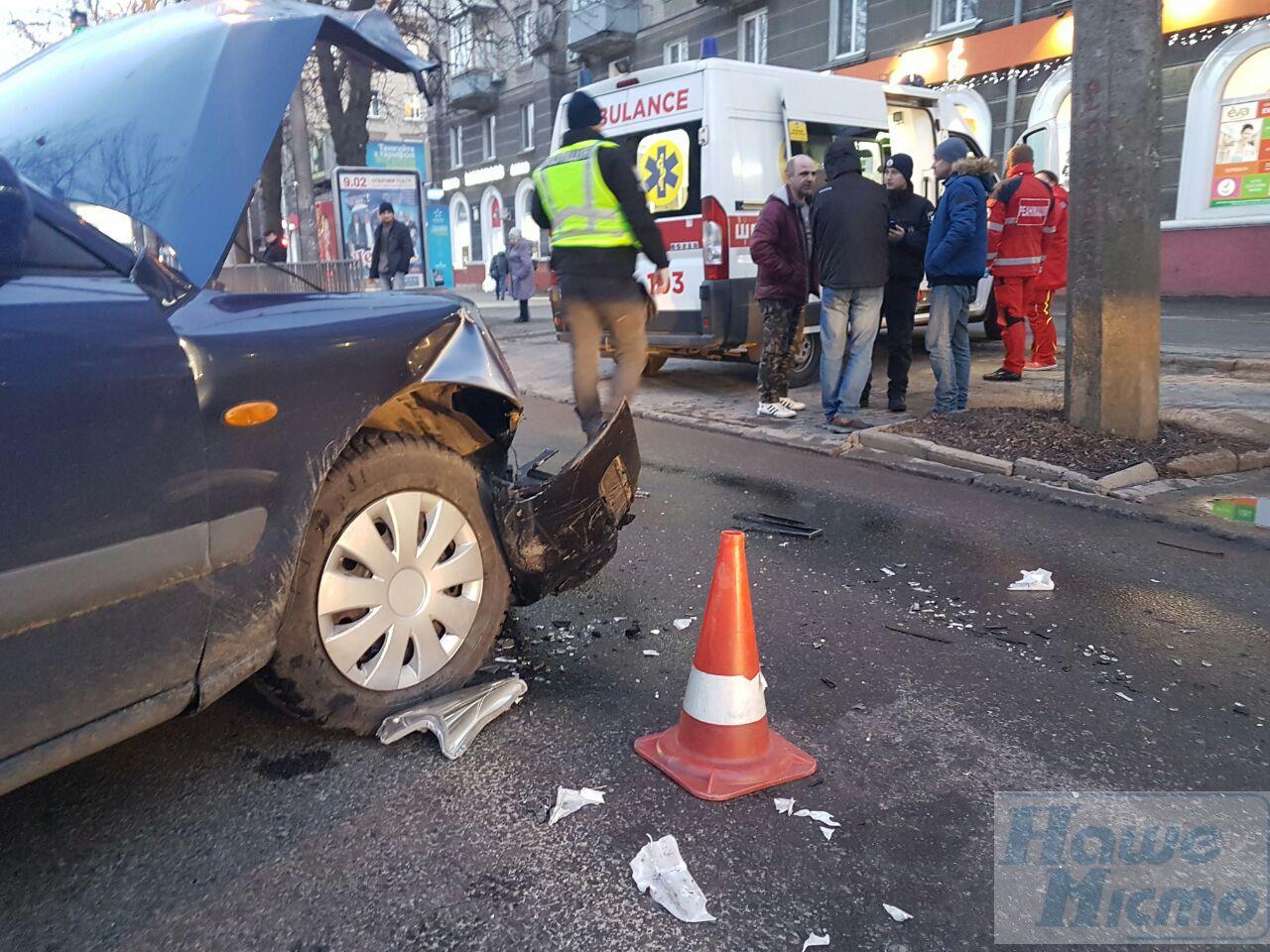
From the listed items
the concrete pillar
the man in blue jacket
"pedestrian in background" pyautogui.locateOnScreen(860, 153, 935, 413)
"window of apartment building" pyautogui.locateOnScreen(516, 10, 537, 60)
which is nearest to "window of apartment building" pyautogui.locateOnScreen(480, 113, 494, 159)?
"window of apartment building" pyautogui.locateOnScreen(516, 10, 537, 60)

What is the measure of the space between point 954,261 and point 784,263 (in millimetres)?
1223

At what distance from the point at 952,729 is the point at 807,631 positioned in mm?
830

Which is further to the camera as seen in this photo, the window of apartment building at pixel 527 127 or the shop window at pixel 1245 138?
the window of apartment building at pixel 527 127

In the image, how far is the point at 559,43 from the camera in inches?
512

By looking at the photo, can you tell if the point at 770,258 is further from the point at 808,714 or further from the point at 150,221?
the point at 150,221

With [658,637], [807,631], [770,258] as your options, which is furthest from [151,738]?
[770,258]

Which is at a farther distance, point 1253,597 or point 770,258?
point 770,258

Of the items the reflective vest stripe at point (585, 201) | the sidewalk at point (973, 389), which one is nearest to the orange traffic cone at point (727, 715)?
the reflective vest stripe at point (585, 201)

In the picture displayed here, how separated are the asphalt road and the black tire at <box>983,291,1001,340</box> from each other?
745 cm

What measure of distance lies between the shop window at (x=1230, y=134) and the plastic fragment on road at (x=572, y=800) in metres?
16.9

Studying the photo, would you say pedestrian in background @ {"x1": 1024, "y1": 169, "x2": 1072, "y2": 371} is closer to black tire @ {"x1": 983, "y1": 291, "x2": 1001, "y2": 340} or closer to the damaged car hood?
black tire @ {"x1": 983, "y1": 291, "x2": 1001, "y2": 340}

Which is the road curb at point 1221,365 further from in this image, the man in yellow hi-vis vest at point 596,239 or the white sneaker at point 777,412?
the man in yellow hi-vis vest at point 596,239

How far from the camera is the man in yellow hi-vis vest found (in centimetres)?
508

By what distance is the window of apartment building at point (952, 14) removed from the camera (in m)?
18.5
